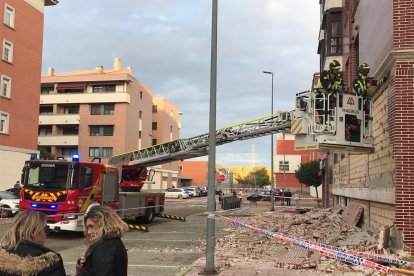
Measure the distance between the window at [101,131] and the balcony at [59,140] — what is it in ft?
7.50

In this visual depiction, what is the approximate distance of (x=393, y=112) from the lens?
33.5 ft

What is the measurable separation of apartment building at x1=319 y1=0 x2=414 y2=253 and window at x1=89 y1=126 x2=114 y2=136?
55.5 metres

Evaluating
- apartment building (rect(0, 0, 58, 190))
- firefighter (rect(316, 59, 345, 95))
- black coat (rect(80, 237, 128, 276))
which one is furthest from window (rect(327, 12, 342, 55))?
black coat (rect(80, 237, 128, 276))

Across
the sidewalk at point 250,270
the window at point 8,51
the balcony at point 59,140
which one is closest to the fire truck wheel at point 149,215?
the sidewalk at point 250,270

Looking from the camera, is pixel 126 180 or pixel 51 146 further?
pixel 51 146

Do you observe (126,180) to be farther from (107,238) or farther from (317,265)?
(107,238)

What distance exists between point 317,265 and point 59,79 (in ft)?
214

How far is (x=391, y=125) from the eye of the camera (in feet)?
34.1

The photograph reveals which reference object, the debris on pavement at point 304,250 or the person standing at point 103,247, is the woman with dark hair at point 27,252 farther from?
the debris on pavement at point 304,250

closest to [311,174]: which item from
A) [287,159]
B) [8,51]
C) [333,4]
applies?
[333,4]

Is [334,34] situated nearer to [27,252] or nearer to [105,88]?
[27,252]

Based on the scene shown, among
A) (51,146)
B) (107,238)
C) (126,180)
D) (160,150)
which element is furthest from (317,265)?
(51,146)

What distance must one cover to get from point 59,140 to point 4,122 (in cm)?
3387

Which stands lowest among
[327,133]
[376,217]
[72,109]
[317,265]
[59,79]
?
[317,265]
